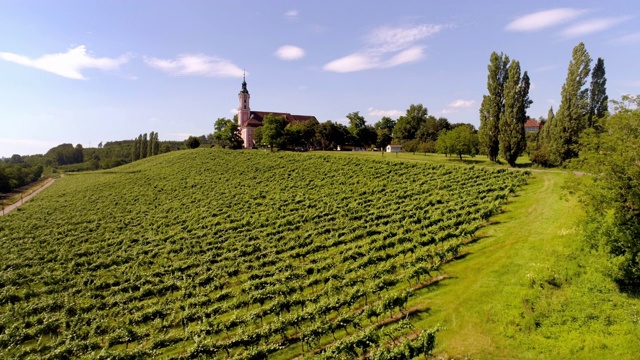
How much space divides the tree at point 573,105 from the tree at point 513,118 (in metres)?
4.14

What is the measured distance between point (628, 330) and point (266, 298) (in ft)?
59.1

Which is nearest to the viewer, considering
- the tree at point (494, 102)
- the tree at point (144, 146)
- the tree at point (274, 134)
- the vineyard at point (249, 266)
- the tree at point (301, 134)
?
the vineyard at point (249, 266)

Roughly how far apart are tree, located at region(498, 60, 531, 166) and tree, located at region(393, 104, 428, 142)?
60198 mm

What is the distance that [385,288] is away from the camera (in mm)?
20484

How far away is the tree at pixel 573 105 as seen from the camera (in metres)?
41.5

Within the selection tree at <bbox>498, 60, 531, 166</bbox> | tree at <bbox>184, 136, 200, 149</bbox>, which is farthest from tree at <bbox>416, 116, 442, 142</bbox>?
tree at <bbox>184, 136, 200, 149</bbox>

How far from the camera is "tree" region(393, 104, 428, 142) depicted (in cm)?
11288

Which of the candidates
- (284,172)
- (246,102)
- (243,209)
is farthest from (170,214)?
(246,102)

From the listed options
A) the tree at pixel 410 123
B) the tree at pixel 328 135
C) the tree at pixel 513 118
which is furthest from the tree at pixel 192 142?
the tree at pixel 513 118

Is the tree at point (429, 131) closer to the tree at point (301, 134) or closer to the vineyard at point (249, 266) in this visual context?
the tree at point (301, 134)

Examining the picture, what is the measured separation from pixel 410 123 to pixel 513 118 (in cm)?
7335

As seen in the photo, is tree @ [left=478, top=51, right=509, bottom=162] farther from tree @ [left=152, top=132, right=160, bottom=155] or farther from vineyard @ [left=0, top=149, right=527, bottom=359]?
tree @ [left=152, top=132, right=160, bottom=155]

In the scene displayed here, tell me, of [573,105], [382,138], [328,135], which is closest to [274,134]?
[328,135]

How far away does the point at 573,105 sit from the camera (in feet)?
137
